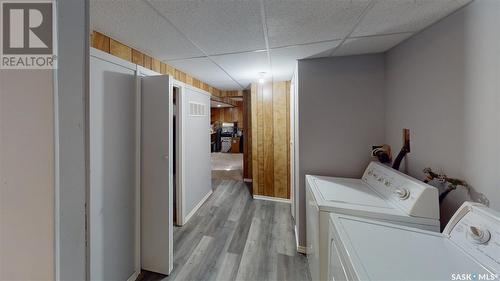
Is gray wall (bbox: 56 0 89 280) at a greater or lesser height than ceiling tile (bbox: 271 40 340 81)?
lesser

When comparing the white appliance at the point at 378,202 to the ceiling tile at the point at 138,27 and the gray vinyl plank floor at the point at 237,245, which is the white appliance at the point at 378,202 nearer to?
the gray vinyl plank floor at the point at 237,245

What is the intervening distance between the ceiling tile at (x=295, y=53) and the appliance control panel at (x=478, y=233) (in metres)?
1.46

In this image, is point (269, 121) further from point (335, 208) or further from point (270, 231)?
point (335, 208)

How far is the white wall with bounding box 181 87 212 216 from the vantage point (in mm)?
2840

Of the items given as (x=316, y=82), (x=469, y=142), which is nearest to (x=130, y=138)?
(x=316, y=82)

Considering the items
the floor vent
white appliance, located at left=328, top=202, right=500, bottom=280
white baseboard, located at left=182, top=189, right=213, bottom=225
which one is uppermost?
the floor vent

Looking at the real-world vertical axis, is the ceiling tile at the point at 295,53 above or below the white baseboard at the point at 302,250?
above

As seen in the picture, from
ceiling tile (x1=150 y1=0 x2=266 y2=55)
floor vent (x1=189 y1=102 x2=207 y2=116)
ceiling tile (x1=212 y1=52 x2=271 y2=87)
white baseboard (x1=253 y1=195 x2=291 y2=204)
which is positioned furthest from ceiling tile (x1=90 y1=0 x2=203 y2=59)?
white baseboard (x1=253 y1=195 x2=291 y2=204)

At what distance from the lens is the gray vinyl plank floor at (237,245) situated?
1.89 m

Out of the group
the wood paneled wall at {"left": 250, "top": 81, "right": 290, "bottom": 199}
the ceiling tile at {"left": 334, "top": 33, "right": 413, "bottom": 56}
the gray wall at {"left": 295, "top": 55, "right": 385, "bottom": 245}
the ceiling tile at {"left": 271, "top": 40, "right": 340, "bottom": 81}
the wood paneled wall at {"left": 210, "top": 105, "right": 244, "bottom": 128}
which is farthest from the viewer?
the wood paneled wall at {"left": 210, "top": 105, "right": 244, "bottom": 128}

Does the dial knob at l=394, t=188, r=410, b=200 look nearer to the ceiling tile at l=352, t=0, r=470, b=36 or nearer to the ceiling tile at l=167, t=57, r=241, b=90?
the ceiling tile at l=352, t=0, r=470, b=36

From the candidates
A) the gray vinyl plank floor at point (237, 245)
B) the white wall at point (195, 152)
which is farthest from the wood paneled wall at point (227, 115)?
the gray vinyl plank floor at point (237, 245)

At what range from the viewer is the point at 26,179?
0.48 metres

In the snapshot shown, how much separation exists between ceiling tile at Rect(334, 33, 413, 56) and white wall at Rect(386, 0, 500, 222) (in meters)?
0.10
